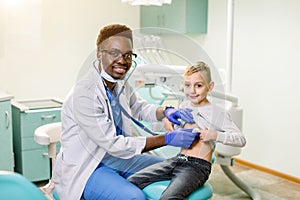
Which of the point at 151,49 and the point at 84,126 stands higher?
the point at 151,49

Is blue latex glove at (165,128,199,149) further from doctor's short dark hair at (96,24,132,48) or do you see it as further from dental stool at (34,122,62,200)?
dental stool at (34,122,62,200)

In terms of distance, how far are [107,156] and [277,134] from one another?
204 cm

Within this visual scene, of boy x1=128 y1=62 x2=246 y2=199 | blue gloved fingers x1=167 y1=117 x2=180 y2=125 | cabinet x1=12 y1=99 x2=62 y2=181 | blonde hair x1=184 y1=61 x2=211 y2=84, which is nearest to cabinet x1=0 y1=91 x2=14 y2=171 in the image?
cabinet x1=12 y1=99 x2=62 y2=181

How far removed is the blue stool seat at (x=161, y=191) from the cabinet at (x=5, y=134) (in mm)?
1500

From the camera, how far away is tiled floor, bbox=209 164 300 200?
9.43ft

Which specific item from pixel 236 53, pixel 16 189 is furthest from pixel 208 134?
pixel 236 53

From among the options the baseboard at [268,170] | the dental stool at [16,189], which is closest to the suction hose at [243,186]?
the baseboard at [268,170]

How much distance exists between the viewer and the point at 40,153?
9.77ft

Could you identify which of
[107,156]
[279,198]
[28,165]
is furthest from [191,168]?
[28,165]

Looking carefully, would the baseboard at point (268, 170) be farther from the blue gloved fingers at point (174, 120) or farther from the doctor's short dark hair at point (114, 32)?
the doctor's short dark hair at point (114, 32)

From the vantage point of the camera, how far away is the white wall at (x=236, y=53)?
317 centimetres

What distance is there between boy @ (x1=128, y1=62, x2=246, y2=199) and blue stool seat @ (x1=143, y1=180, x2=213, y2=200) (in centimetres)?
2

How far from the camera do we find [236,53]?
3.58 meters

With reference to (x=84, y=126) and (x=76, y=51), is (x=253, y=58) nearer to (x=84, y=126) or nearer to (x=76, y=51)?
(x=76, y=51)
